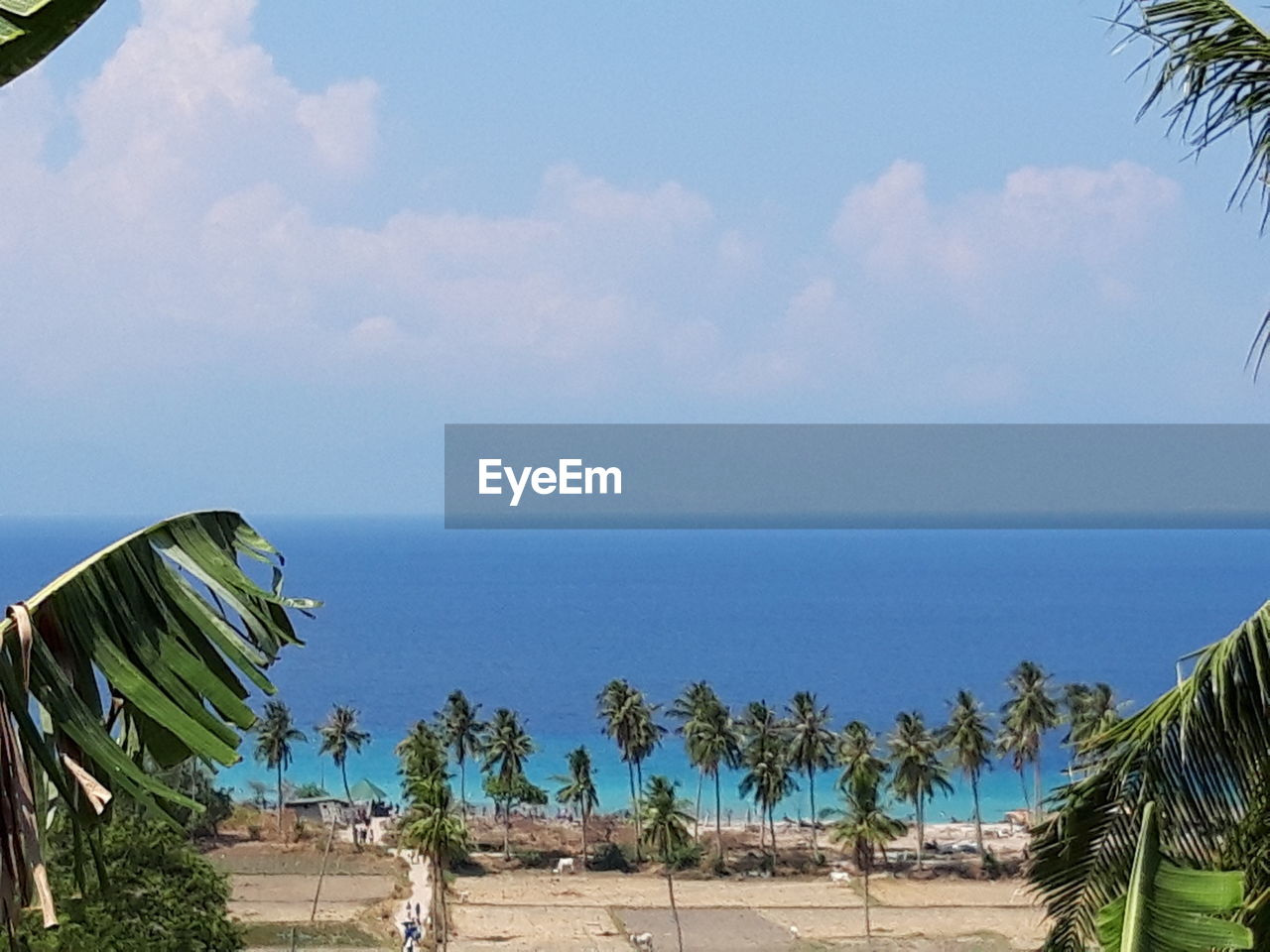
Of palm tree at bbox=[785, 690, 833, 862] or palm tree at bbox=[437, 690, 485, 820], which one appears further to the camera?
palm tree at bbox=[437, 690, 485, 820]

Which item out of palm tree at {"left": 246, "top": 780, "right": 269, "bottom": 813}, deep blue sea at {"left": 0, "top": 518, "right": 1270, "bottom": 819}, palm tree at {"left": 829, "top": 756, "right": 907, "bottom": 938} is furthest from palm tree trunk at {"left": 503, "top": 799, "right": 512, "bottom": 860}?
deep blue sea at {"left": 0, "top": 518, "right": 1270, "bottom": 819}

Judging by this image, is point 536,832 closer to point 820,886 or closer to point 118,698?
point 820,886

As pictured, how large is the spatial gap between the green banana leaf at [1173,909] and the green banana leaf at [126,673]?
1840 mm

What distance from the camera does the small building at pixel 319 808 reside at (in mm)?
65812

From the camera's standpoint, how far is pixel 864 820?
55031 mm

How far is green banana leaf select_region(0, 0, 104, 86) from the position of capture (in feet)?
6.58

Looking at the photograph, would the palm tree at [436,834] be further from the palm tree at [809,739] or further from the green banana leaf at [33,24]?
the green banana leaf at [33,24]

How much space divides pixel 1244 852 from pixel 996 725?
131m

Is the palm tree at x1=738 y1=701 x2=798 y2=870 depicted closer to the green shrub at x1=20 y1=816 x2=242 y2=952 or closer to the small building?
the small building

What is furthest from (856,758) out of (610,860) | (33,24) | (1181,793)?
(33,24)

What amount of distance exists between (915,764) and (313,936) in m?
28.2

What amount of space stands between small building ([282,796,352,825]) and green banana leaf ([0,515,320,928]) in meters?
64.5

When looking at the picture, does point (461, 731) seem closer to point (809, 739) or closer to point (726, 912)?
point (809, 739)

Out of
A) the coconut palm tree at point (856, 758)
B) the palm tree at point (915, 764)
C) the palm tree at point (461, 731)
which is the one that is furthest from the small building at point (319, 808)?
the palm tree at point (915, 764)
